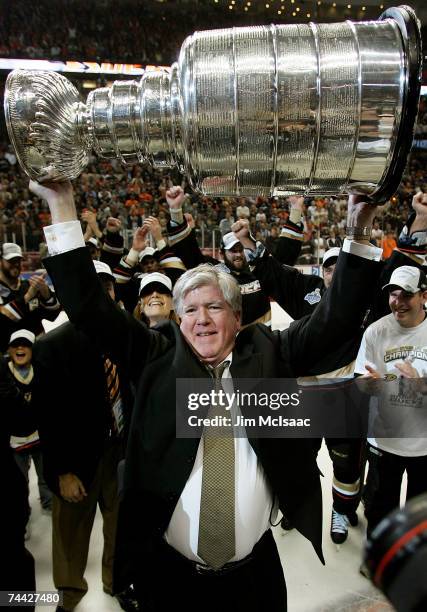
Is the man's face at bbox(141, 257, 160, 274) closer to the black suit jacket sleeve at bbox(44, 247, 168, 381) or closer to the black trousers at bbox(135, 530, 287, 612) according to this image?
the black suit jacket sleeve at bbox(44, 247, 168, 381)

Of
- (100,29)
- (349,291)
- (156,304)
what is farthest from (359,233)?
(100,29)

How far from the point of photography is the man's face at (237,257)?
11.5 ft

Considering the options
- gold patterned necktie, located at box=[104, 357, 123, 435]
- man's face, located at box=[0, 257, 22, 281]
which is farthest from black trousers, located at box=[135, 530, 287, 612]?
man's face, located at box=[0, 257, 22, 281]

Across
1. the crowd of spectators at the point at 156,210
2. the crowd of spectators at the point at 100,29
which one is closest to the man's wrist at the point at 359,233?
the crowd of spectators at the point at 156,210

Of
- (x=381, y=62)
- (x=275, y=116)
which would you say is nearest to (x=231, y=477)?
(x=275, y=116)

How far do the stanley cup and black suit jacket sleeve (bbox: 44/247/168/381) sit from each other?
272mm

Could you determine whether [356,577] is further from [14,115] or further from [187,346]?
[14,115]

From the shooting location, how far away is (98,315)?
1.27 m

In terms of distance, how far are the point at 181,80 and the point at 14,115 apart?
312 mm

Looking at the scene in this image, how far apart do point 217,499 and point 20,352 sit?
1.89m

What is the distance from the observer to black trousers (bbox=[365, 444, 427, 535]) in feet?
7.74

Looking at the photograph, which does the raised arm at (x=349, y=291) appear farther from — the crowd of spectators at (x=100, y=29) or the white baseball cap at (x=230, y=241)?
the crowd of spectators at (x=100, y=29)

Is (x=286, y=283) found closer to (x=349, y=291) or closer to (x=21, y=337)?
(x=21, y=337)

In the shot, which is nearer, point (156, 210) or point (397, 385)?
point (397, 385)
